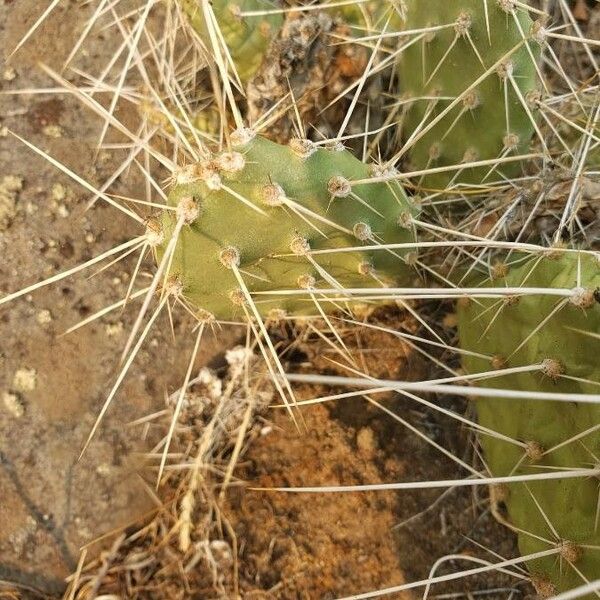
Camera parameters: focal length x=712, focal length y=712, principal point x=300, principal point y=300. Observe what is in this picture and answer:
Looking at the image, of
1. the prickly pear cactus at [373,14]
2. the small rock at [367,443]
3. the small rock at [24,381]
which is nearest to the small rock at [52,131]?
the small rock at [24,381]

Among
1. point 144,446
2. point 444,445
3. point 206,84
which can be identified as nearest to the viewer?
point 444,445

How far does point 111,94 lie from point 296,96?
1.64ft

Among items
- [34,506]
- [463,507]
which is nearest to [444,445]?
[463,507]

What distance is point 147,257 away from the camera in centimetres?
145

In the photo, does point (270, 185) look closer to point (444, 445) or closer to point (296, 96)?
point (296, 96)

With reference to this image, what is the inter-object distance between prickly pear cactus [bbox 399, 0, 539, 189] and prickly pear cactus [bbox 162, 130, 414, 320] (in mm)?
190

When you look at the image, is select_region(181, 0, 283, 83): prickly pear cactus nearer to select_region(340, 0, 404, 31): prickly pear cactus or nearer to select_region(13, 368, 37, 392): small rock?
select_region(340, 0, 404, 31): prickly pear cactus

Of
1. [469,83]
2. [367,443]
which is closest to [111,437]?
[367,443]

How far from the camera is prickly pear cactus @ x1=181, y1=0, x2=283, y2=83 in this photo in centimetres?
119

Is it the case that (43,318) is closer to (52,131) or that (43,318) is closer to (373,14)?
(52,131)

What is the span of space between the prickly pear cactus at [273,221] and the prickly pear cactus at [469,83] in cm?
19

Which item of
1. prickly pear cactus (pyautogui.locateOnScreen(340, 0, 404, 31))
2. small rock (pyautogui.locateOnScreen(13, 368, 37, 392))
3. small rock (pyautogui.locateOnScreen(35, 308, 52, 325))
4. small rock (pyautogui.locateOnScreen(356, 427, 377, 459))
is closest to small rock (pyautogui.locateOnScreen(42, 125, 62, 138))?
small rock (pyautogui.locateOnScreen(35, 308, 52, 325))

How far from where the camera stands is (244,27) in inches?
48.5

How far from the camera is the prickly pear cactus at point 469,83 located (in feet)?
3.32
